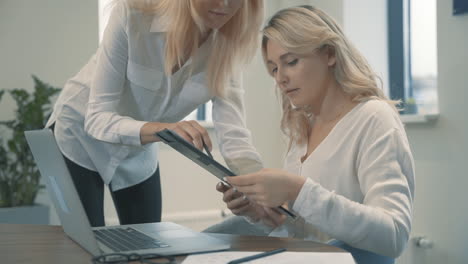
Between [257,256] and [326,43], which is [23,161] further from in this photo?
[257,256]

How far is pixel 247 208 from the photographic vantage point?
142 cm

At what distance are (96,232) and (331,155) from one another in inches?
23.0

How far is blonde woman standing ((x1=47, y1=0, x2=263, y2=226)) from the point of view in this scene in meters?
1.52

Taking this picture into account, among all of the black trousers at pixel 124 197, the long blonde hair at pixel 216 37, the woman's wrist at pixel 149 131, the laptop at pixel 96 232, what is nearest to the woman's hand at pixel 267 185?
the laptop at pixel 96 232

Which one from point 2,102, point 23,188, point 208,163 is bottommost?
point 23,188

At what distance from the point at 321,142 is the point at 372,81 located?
20cm

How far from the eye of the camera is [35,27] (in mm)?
3883

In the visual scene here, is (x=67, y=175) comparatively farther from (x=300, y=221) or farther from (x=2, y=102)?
(x=2, y=102)

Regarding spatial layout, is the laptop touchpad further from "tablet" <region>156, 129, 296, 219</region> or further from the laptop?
"tablet" <region>156, 129, 296, 219</region>

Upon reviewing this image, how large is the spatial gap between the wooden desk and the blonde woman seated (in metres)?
0.08

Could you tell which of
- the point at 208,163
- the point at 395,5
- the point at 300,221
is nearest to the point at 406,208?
the point at 300,221

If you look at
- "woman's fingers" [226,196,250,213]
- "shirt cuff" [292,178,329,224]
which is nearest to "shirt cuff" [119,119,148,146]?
"woman's fingers" [226,196,250,213]

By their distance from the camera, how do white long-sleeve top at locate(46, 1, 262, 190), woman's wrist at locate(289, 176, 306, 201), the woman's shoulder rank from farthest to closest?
white long-sleeve top at locate(46, 1, 262, 190) < the woman's shoulder < woman's wrist at locate(289, 176, 306, 201)

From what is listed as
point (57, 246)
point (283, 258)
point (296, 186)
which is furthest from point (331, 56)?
point (57, 246)
